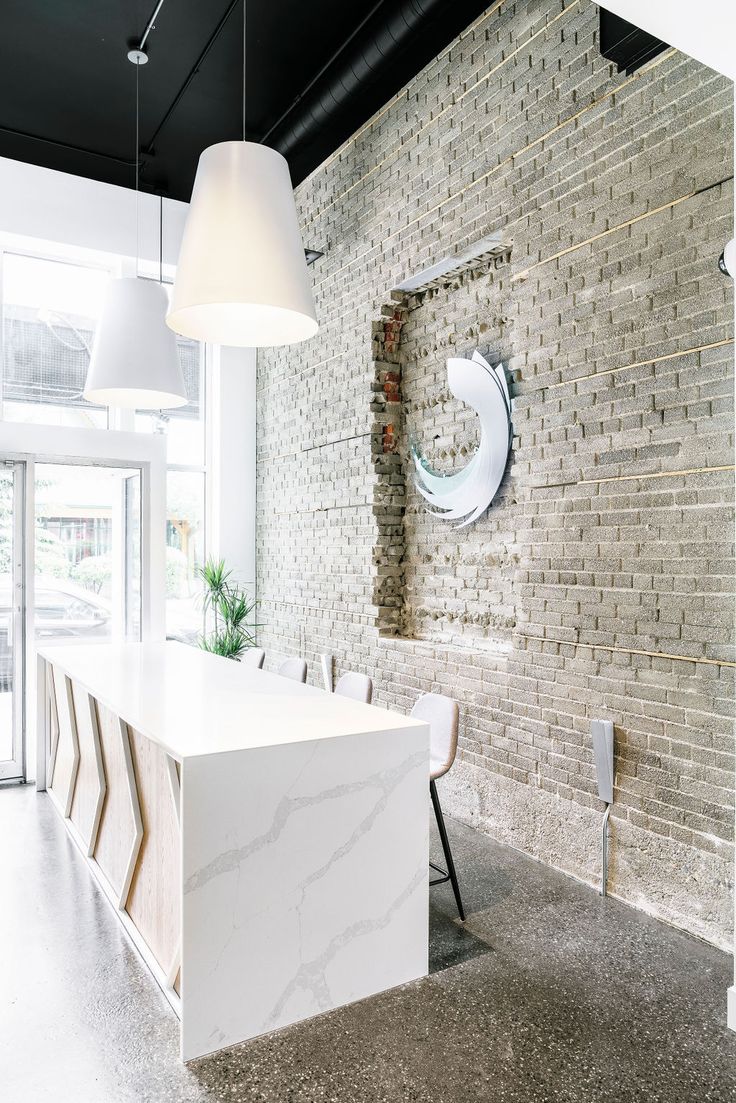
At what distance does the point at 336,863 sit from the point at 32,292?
595cm

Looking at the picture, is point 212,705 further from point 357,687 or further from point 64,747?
point 64,747

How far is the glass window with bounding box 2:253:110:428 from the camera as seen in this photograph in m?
6.46

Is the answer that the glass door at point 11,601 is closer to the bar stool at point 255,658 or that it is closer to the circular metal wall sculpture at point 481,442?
the bar stool at point 255,658

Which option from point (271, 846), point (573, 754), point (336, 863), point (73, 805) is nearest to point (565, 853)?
point (573, 754)

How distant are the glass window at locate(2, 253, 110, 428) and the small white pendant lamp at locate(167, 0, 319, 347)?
428cm

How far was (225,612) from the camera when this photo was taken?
682 cm

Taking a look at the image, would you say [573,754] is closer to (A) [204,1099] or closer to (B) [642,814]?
Result: (B) [642,814]

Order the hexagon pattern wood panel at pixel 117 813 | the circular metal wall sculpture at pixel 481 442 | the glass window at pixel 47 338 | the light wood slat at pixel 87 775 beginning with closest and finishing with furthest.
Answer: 1. the hexagon pattern wood panel at pixel 117 813
2. the light wood slat at pixel 87 775
3. the circular metal wall sculpture at pixel 481 442
4. the glass window at pixel 47 338

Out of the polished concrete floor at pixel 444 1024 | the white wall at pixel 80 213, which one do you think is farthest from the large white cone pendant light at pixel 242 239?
the white wall at pixel 80 213

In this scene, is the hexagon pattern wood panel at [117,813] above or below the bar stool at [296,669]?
below

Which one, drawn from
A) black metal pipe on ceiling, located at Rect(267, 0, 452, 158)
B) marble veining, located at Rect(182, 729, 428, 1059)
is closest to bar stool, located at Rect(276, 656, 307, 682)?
marble veining, located at Rect(182, 729, 428, 1059)

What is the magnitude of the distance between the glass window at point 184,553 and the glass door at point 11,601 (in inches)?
73.3

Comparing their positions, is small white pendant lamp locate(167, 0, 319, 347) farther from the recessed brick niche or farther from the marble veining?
the recessed brick niche

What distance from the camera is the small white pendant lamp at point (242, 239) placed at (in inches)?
99.7
